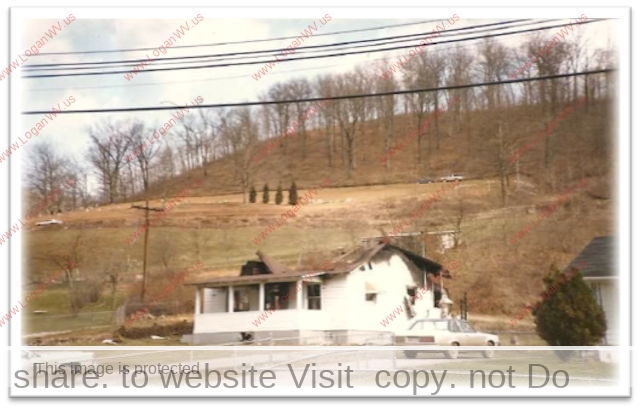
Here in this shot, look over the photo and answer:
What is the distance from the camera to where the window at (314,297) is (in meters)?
15.6

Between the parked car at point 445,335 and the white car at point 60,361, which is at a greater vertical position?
the parked car at point 445,335

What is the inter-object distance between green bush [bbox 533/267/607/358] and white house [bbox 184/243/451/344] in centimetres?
178

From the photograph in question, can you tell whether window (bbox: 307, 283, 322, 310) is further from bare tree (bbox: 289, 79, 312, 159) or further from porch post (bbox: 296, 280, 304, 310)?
bare tree (bbox: 289, 79, 312, 159)

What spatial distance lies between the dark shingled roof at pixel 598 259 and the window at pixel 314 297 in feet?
14.2

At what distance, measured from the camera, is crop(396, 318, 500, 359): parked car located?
15.4m

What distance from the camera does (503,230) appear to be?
15.8 meters

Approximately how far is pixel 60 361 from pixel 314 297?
14.6ft

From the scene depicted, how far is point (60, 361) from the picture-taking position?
15.1 meters

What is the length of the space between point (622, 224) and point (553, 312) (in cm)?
194

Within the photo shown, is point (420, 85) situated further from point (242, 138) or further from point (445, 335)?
point (445, 335)

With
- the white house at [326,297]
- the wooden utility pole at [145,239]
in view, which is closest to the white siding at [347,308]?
the white house at [326,297]

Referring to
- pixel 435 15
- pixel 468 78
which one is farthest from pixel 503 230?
pixel 435 15

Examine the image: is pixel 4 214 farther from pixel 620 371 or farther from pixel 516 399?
pixel 620 371

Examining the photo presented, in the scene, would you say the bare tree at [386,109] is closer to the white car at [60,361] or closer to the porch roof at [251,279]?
the porch roof at [251,279]
